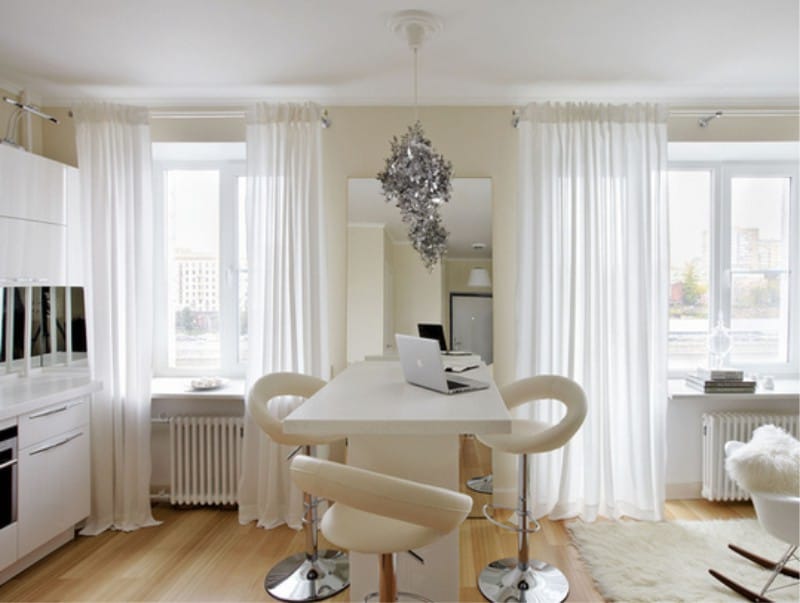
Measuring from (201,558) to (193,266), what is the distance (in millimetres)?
2012

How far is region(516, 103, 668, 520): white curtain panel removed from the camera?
10.9 ft

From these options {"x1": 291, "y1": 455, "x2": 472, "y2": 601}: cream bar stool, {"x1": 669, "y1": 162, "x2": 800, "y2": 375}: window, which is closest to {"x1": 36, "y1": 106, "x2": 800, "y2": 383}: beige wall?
{"x1": 669, "y1": 162, "x2": 800, "y2": 375}: window

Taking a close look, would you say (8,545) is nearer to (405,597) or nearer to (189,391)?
(189,391)

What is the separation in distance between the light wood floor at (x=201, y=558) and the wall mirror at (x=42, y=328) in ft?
3.66

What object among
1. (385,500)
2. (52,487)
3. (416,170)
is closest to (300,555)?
(52,487)

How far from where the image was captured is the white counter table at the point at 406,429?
1.62 m

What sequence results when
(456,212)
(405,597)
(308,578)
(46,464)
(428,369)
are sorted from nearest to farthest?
(405,597) < (428,369) < (308,578) < (46,464) < (456,212)

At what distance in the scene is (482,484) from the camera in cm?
344

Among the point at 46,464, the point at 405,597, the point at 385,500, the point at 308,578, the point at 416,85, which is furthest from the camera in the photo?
the point at 416,85

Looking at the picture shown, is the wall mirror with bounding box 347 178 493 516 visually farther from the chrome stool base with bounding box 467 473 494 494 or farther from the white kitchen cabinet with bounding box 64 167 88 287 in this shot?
the white kitchen cabinet with bounding box 64 167 88 287

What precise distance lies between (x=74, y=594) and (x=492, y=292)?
2772 millimetres

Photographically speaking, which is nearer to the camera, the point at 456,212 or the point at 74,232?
the point at 74,232

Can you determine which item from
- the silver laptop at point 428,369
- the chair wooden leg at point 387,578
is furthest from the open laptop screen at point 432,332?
the chair wooden leg at point 387,578

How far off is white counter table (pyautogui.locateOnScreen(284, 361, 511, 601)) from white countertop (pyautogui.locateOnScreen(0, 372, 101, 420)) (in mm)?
1604
